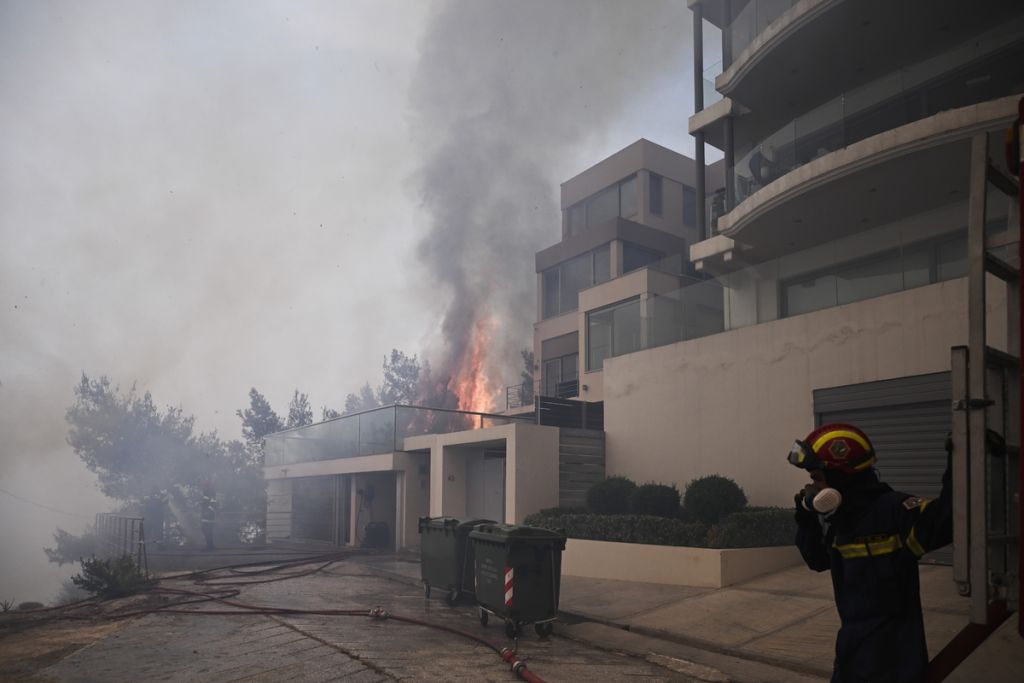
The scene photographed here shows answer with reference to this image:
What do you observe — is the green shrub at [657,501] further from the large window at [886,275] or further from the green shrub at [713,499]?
the large window at [886,275]

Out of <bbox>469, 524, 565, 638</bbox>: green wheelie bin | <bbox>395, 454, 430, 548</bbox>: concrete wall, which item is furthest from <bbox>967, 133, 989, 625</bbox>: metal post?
<bbox>395, 454, 430, 548</bbox>: concrete wall

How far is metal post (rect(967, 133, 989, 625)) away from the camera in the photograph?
2.87m

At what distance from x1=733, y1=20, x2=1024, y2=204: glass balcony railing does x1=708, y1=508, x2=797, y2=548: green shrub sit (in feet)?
23.7

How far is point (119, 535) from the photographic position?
2294 centimetres

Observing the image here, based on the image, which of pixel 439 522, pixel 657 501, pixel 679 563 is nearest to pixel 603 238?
pixel 657 501

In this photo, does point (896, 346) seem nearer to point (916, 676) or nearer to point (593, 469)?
point (593, 469)

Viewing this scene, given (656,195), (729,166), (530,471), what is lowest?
(530,471)

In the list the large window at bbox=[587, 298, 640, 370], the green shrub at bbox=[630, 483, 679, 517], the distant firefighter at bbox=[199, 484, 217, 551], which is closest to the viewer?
the green shrub at bbox=[630, 483, 679, 517]

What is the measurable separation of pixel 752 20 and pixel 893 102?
13.3 ft

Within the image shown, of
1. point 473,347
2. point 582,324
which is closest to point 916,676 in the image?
point 582,324

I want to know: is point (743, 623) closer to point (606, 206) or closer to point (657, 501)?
point (657, 501)

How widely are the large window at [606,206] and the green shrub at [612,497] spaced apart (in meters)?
15.6

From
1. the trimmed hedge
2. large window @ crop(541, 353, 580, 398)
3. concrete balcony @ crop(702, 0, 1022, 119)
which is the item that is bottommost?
the trimmed hedge

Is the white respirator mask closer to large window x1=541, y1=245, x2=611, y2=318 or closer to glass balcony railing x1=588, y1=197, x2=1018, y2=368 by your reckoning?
glass balcony railing x1=588, y1=197, x2=1018, y2=368
